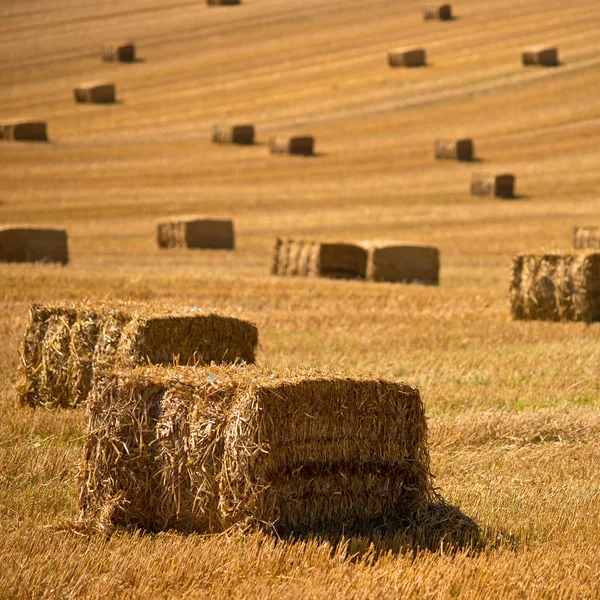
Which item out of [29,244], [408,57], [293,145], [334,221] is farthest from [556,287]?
[408,57]

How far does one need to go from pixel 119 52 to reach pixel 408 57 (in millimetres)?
12083

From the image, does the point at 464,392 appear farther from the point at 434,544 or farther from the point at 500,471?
the point at 434,544

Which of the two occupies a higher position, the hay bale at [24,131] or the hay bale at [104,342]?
the hay bale at [24,131]

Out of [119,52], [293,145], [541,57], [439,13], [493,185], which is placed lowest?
[493,185]

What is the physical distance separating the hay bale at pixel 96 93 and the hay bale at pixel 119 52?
5.96 meters

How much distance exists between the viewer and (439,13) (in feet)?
178

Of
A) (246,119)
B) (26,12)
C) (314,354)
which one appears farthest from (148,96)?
(314,354)

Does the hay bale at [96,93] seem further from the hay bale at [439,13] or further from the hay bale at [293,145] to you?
the hay bale at [439,13]

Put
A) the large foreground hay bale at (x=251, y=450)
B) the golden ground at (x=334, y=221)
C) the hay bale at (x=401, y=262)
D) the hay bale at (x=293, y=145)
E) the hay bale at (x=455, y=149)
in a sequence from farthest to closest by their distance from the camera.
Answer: the hay bale at (x=293, y=145), the hay bale at (x=455, y=149), the hay bale at (x=401, y=262), the large foreground hay bale at (x=251, y=450), the golden ground at (x=334, y=221)

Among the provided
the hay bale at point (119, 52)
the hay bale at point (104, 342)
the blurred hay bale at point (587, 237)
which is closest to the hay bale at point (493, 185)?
the blurred hay bale at point (587, 237)

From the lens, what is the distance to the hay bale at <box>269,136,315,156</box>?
123 ft

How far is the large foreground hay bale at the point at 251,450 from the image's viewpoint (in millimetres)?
5578

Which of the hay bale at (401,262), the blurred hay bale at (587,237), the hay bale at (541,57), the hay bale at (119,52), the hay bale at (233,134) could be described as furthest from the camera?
the hay bale at (119,52)

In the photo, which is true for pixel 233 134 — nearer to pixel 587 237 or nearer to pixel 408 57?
pixel 408 57
